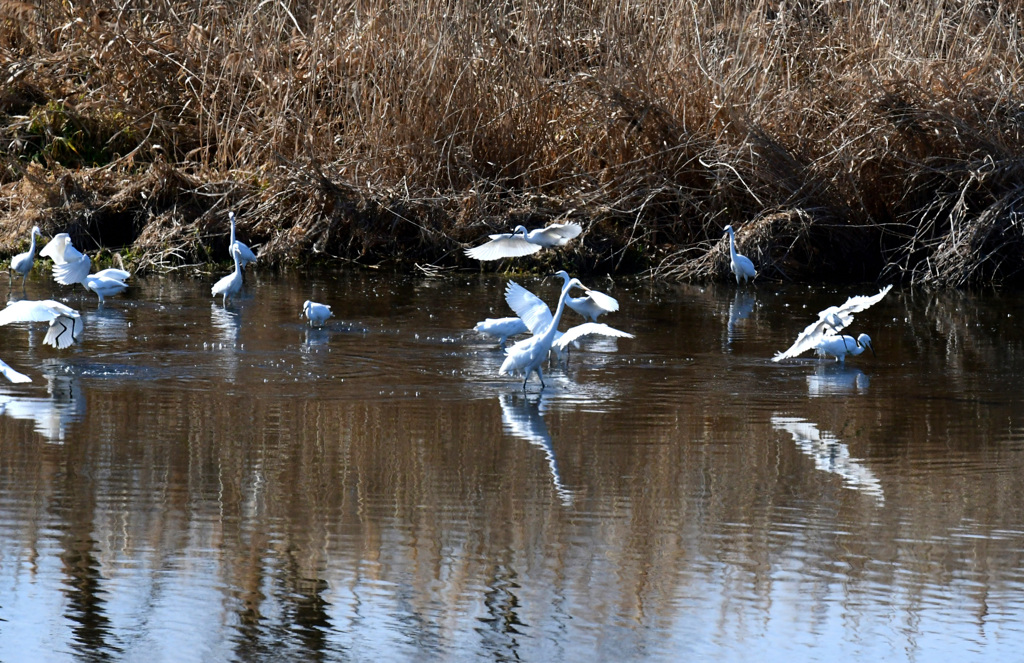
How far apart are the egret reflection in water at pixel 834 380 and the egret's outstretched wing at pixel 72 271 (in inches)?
222

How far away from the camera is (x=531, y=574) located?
4547 millimetres

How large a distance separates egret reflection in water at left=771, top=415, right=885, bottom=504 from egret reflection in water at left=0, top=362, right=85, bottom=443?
3.43 meters

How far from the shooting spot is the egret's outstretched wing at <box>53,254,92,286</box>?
1038 centimetres

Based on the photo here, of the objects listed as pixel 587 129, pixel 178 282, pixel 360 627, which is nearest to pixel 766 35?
pixel 587 129

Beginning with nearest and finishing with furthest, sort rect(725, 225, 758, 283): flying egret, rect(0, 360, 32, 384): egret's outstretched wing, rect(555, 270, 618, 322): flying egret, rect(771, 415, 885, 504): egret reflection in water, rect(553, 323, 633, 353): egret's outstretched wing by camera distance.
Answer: rect(771, 415, 885, 504): egret reflection in water
rect(0, 360, 32, 384): egret's outstretched wing
rect(553, 323, 633, 353): egret's outstretched wing
rect(555, 270, 618, 322): flying egret
rect(725, 225, 758, 283): flying egret

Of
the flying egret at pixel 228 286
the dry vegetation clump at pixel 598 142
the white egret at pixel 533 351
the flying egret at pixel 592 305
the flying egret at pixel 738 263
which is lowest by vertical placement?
the white egret at pixel 533 351

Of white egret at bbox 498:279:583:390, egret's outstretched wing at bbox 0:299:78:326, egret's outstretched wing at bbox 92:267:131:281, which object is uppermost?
egret's outstretched wing at bbox 92:267:131:281

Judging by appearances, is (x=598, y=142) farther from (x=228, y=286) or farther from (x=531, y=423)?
(x=531, y=423)

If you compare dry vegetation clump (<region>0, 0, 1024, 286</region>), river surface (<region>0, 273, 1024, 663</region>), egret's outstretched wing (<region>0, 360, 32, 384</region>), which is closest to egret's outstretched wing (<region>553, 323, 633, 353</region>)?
river surface (<region>0, 273, 1024, 663</region>)

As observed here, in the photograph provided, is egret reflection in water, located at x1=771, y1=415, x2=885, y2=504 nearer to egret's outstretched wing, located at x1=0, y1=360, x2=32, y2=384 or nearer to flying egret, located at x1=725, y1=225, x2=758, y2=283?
egret's outstretched wing, located at x1=0, y1=360, x2=32, y2=384

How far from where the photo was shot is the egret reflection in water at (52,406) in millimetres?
6412

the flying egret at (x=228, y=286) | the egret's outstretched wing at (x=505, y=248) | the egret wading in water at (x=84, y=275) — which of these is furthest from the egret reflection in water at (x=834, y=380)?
the egret wading in water at (x=84, y=275)

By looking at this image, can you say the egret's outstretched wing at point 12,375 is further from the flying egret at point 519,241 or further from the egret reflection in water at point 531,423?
the flying egret at point 519,241

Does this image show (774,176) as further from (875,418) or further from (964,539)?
(964,539)
